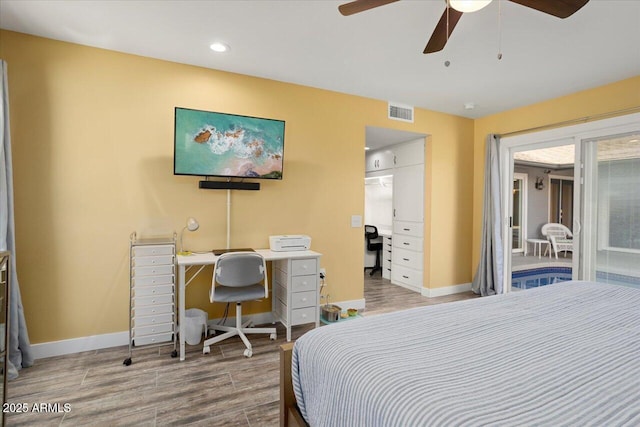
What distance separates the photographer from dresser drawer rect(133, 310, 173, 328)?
258cm

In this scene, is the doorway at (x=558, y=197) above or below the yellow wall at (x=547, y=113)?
below

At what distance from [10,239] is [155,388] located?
60.7 inches

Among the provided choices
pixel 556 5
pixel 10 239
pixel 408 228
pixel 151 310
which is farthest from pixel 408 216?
pixel 10 239

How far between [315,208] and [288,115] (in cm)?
109

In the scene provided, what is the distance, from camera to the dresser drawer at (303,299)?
2.92 metres

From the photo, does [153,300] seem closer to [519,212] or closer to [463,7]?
[463,7]

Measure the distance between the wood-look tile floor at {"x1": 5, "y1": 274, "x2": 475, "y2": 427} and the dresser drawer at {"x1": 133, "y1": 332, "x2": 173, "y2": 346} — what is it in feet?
0.29

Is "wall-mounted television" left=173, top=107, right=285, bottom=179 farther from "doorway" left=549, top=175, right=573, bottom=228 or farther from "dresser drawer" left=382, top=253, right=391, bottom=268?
"doorway" left=549, top=175, right=573, bottom=228

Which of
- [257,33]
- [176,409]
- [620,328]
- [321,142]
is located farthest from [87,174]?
[620,328]

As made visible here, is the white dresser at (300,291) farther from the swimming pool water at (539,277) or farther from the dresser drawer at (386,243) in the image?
the swimming pool water at (539,277)

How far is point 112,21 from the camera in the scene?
7.57 ft

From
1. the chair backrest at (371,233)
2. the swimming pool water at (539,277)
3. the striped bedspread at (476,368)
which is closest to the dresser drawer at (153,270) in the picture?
the striped bedspread at (476,368)

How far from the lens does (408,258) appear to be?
15.7ft

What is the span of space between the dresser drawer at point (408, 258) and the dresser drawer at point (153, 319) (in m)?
3.35
